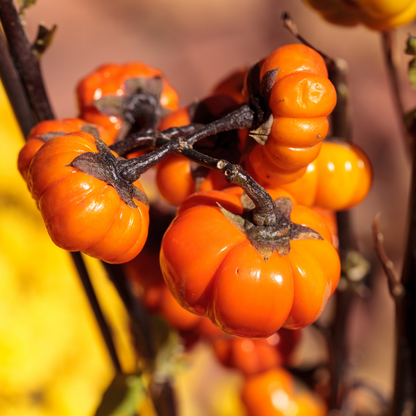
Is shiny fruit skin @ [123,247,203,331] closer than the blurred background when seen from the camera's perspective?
Yes

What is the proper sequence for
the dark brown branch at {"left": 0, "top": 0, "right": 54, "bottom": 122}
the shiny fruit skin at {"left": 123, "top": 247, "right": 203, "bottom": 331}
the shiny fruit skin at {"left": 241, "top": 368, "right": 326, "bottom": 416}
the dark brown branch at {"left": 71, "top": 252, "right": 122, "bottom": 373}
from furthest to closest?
the shiny fruit skin at {"left": 241, "top": 368, "right": 326, "bottom": 416} < the shiny fruit skin at {"left": 123, "top": 247, "right": 203, "bottom": 331} < the dark brown branch at {"left": 71, "top": 252, "right": 122, "bottom": 373} < the dark brown branch at {"left": 0, "top": 0, "right": 54, "bottom": 122}

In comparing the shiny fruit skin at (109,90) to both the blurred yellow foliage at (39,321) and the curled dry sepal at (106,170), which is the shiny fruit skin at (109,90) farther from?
the blurred yellow foliage at (39,321)

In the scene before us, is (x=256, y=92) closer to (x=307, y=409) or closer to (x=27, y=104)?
(x=27, y=104)

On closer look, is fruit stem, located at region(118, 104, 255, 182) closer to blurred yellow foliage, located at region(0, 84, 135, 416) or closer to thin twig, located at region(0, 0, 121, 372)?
thin twig, located at region(0, 0, 121, 372)

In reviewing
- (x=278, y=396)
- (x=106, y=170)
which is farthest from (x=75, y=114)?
(x=106, y=170)

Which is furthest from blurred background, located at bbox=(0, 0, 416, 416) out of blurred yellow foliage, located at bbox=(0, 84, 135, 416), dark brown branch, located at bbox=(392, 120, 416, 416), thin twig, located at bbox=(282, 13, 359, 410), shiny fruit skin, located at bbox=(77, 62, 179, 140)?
shiny fruit skin, located at bbox=(77, 62, 179, 140)

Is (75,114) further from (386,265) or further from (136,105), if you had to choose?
(386,265)

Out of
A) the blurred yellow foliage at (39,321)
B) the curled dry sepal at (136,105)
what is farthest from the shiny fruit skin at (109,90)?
the blurred yellow foliage at (39,321)
